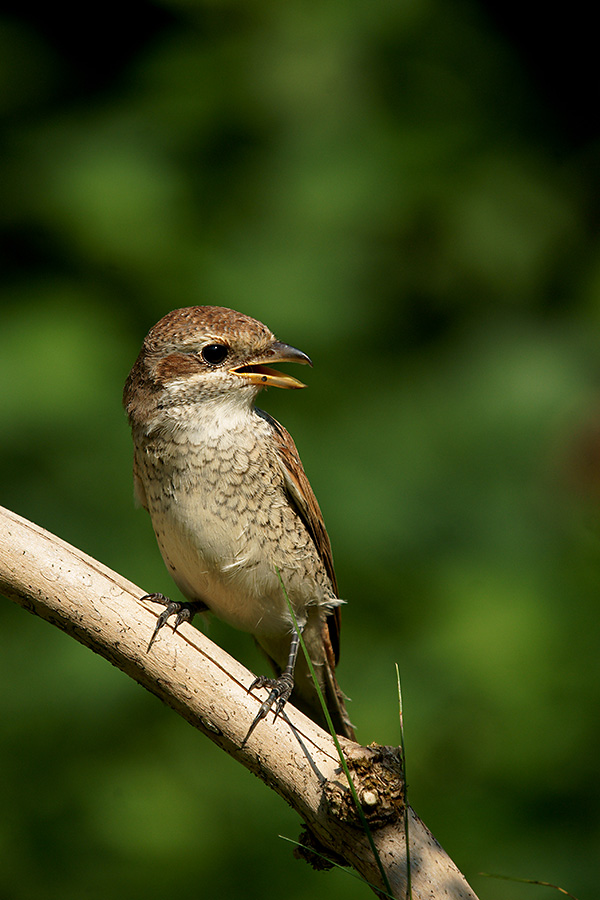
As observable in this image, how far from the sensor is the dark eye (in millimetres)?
2988

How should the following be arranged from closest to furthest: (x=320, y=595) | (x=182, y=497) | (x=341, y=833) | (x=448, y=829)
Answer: (x=341, y=833) → (x=182, y=497) → (x=320, y=595) → (x=448, y=829)

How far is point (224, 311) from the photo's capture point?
3.03m

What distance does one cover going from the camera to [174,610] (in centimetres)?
277

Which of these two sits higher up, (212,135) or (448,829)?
(212,135)

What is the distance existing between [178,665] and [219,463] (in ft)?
2.45

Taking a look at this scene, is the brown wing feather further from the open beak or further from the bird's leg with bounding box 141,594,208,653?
the bird's leg with bounding box 141,594,208,653

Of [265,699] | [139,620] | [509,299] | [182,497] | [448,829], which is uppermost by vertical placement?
[509,299]

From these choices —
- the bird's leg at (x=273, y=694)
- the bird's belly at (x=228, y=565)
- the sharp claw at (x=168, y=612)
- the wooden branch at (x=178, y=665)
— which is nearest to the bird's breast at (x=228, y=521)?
the bird's belly at (x=228, y=565)

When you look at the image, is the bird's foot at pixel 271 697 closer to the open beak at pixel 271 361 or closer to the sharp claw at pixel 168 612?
the sharp claw at pixel 168 612

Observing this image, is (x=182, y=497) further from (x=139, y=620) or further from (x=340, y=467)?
(x=340, y=467)

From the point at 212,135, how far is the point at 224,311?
2.47 meters

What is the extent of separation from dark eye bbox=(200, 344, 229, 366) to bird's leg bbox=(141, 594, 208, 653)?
0.77 m

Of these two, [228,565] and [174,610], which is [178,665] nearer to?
[174,610]

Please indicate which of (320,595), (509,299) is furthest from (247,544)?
(509,299)
